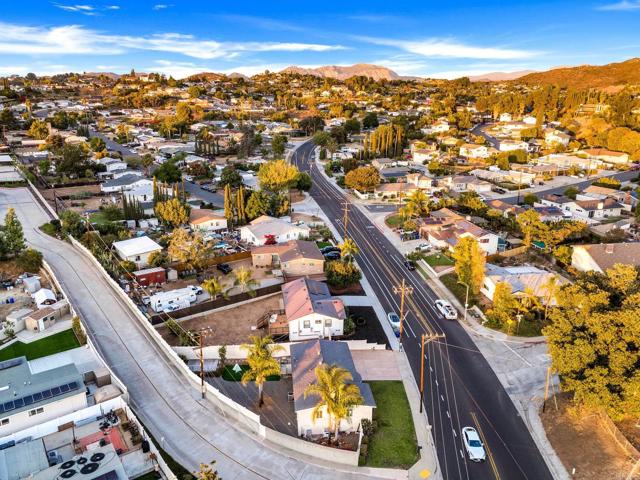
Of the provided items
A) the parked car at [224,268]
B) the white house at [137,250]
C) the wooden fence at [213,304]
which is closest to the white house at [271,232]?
the parked car at [224,268]

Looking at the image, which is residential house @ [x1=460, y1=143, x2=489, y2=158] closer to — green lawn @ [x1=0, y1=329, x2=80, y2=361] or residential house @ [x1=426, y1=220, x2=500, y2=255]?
residential house @ [x1=426, y1=220, x2=500, y2=255]

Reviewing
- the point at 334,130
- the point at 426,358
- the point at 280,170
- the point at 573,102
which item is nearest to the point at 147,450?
the point at 426,358

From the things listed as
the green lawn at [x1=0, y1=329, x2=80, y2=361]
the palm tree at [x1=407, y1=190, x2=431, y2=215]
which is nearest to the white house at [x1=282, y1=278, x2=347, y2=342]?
the green lawn at [x1=0, y1=329, x2=80, y2=361]

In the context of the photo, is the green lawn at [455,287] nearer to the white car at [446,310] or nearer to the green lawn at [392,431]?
the white car at [446,310]

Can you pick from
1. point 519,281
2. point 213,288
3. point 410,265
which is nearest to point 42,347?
point 213,288

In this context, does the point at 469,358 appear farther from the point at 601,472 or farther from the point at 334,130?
the point at 334,130

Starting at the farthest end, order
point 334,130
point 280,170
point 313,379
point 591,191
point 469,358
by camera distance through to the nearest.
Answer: point 334,130, point 591,191, point 280,170, point 469,358, point 313,379
